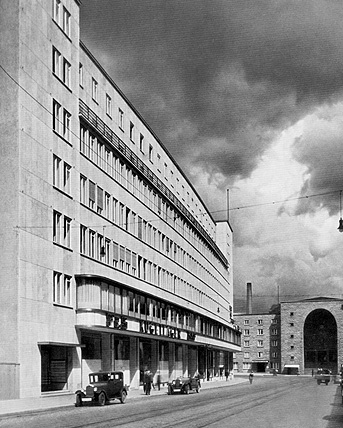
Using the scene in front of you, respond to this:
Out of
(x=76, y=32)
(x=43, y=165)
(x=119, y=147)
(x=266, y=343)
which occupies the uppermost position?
(x=76, y=32)

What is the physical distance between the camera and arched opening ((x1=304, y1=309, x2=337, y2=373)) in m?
155

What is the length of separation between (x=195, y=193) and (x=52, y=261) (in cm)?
5158

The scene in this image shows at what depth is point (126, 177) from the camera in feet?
187

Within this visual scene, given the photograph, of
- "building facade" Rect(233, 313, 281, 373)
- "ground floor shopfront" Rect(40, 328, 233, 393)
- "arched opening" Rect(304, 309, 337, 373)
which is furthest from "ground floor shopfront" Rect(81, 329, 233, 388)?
"building facade" Rect(233, 313, 281, 373)

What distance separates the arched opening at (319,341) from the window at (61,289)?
117416mm

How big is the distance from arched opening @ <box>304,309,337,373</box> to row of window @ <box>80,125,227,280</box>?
81579mm

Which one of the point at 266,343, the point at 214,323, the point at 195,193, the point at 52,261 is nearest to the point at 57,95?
the point at 52,261

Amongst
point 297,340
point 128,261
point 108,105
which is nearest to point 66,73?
point 108,105

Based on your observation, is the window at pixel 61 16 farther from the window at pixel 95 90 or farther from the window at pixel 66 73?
the window at pixel 95 90

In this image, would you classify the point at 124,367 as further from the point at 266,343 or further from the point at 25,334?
the point at 266,343

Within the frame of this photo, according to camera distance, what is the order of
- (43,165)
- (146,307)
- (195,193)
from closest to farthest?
1. (43,165)
2. (146,307)
3. (195,193)

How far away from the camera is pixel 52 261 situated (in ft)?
137

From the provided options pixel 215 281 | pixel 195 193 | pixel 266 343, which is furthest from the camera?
pixel 266 343

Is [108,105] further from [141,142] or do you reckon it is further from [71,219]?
[71,219]
